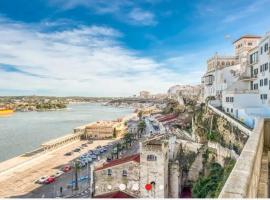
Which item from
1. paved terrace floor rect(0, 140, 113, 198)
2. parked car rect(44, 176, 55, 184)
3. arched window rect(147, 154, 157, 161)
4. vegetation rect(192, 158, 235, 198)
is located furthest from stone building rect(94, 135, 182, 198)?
parked car rect(44, 176, 55, 184)

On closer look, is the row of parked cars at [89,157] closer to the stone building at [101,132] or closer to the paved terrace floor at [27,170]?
the paved terrace floor at [27,170]

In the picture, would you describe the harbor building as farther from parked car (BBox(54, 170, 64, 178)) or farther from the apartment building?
parked car (BBox(54, 170, 64, 178))

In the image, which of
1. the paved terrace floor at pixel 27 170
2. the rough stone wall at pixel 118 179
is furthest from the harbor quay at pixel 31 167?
the rough stone wall at pixel 118 179

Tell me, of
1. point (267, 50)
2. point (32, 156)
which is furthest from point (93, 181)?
point (32, 156)

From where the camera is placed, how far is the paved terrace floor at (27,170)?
→ 18.2m

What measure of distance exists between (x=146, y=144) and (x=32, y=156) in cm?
1890

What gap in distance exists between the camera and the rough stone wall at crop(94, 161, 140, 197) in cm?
1222

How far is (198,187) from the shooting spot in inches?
457

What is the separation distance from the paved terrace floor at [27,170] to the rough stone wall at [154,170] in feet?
29.8

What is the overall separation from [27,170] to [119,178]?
12897mm

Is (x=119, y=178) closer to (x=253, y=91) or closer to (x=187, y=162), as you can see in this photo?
(x=187, y=162)

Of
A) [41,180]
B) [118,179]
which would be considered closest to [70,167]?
[41,180]

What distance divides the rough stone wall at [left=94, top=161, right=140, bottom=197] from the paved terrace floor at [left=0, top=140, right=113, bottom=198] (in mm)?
7114

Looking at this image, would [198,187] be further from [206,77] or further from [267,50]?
[206,77]
